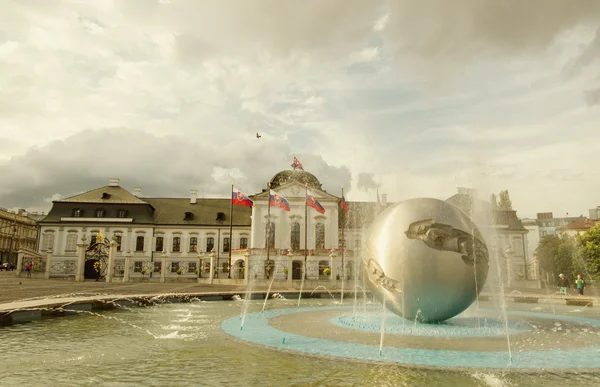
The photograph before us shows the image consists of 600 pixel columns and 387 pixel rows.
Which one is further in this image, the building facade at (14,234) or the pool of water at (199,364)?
the building facade at (14,234)

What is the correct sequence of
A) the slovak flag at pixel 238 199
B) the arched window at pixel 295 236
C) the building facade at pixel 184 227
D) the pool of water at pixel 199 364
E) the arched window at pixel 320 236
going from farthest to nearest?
the arched window at pixel 320 236 → the building facade at pixel 184 227 → the arched window at pixel 295 236 → the slovak flag at pixel 238 199 → the pool of water at pixel 199 364

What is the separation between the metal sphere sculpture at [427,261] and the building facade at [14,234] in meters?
91.5

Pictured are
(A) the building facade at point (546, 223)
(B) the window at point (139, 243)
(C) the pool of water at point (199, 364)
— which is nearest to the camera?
(C) the pool of water at point (199, 364)

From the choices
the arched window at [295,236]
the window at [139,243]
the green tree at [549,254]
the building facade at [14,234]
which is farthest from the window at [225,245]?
the building facade at [14,234]

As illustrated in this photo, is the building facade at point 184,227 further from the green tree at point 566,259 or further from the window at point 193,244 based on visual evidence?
the green tree at point 566,259

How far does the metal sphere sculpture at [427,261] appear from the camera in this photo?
979 cm

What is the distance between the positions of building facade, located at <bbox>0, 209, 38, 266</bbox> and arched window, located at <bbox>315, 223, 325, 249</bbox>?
203ft

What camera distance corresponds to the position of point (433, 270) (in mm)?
9742

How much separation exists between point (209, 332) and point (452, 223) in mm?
6621

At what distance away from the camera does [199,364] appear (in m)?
7.23

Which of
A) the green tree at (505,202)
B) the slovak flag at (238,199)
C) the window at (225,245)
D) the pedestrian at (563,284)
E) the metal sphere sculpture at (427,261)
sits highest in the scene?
the green tree at (505,202)

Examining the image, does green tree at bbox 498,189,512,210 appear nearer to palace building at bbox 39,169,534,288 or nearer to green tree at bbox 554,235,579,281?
palace building at bbox 39,169,534,288

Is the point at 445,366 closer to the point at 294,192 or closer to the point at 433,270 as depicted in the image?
the point at 433,270

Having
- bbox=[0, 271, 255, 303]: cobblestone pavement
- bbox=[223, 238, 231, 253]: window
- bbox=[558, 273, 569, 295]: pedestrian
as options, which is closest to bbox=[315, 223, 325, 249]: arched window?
bbox=[223, 238, 231, 253]: window
